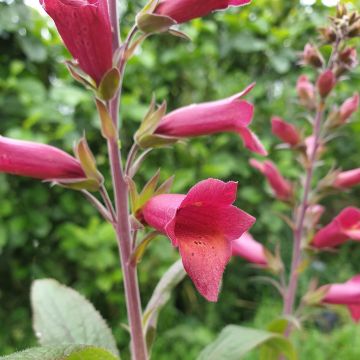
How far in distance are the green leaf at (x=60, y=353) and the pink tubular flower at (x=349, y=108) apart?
0.70 metres

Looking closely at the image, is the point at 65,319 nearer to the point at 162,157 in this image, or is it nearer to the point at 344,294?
the point at 344,294

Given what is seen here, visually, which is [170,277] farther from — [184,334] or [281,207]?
[281,207]

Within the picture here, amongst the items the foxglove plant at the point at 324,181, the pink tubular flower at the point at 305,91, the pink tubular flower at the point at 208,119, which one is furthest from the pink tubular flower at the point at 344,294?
the pink tubular flower at the point at 208,119

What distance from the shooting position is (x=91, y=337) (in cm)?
67

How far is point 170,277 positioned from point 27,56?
1265 mm

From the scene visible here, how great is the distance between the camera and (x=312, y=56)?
94 centimetres

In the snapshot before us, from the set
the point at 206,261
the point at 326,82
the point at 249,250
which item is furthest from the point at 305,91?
the point at 206,261

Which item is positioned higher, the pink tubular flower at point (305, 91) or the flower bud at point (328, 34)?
the flower bud at point (328, 34)

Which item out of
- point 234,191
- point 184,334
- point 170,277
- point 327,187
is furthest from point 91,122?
point 234,191

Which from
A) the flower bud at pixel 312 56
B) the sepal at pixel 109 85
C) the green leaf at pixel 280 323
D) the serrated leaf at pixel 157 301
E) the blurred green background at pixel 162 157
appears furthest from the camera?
the blurred green background at pixel 162 157

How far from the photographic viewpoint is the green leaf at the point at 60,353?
0.41 metres

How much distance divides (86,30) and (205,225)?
24 cm

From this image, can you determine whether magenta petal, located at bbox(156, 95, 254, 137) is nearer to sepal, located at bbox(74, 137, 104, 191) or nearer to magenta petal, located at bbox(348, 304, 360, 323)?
sepal, located at bbox(74, 137, 104, 191)

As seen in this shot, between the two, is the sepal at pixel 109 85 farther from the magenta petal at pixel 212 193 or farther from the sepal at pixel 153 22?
the magenta petal at pixel 212 193
